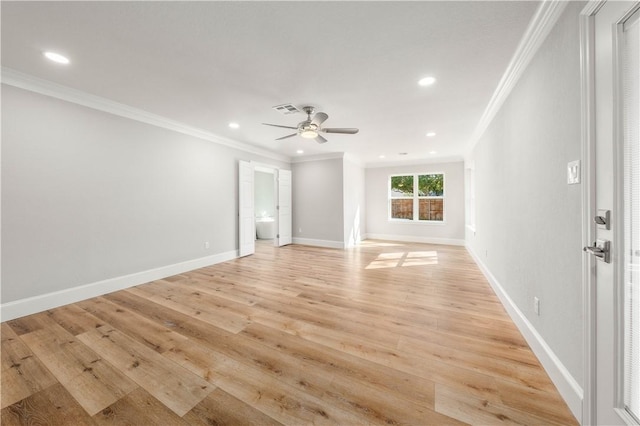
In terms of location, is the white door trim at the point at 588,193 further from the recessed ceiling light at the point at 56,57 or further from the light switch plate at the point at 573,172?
the recessed ceiling light at the point at 56,57

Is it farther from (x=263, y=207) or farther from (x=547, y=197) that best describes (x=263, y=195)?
(x=547, y=197)

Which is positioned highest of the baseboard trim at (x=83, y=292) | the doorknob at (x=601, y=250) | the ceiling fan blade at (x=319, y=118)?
the ceiling fan blade at (x=319, y=118)

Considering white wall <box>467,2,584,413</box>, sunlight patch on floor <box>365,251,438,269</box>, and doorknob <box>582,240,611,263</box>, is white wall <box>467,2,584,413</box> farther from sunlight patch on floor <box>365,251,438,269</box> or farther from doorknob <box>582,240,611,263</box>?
sunlight patch on floor <box>365,251,438,269</box>

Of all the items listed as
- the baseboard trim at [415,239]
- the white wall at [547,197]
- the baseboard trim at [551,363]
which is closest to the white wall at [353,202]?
the baseboard trim at [415,239]

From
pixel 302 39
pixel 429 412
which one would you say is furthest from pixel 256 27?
pixel 429 412

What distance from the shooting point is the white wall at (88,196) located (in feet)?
8.58

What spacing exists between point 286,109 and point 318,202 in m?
3.73

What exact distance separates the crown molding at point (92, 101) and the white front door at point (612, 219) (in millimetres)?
4697

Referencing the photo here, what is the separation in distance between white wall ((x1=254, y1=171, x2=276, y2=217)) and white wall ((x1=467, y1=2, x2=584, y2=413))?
7.83 meters

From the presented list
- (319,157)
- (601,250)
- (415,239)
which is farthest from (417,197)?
(601,250)

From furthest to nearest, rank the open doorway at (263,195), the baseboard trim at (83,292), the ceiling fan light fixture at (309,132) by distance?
the open doorway at (263,195) → the ceiling fan light fixture at (309,132) → the baseboard trim at (83,292)

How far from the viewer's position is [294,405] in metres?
1.44

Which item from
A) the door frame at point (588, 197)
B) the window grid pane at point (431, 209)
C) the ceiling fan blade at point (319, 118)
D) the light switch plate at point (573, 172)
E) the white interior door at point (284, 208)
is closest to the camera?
the door frame at point (588, 197)

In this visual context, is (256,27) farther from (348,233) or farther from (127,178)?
(348,233)
